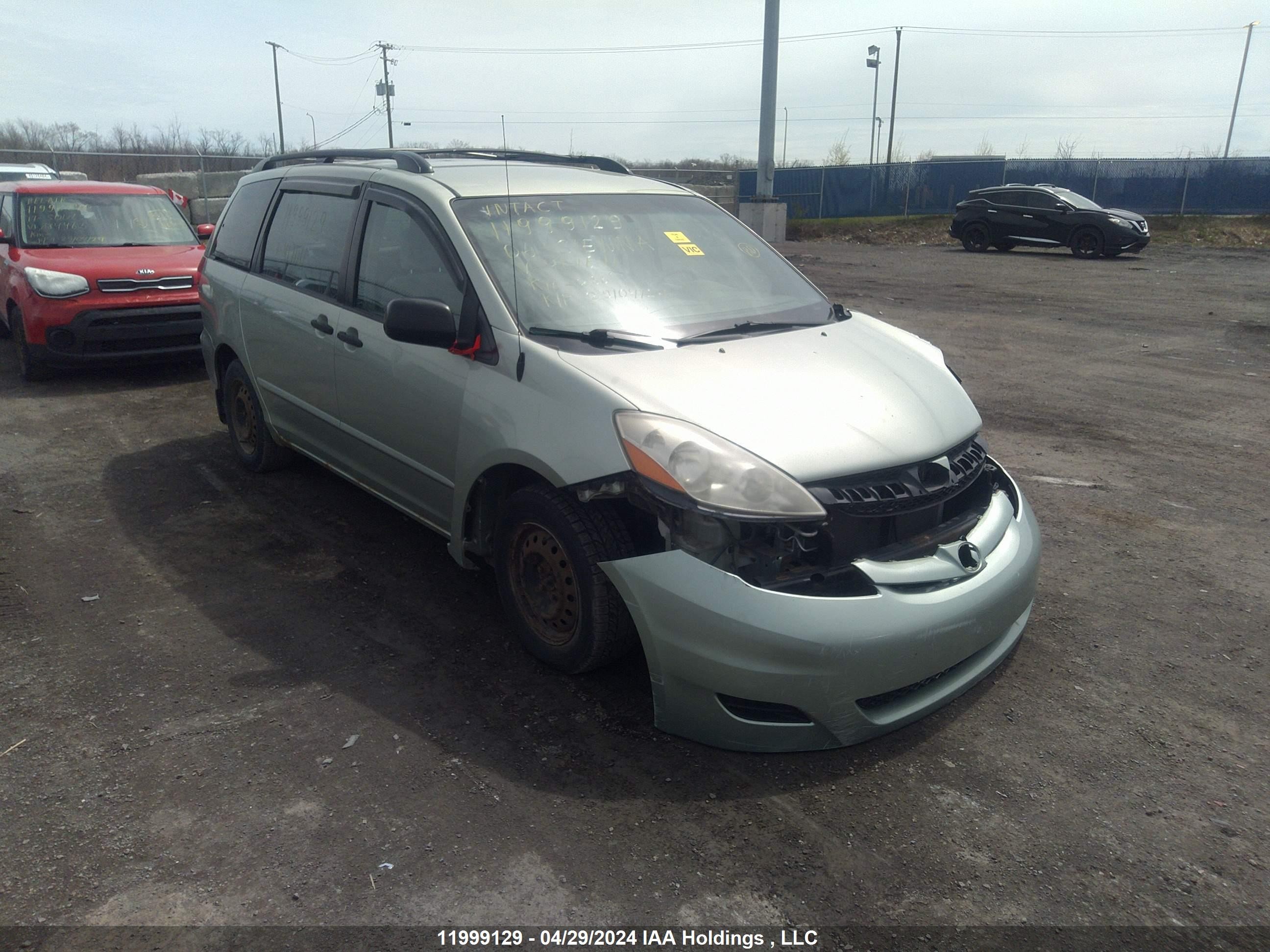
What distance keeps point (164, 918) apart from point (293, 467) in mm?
4159

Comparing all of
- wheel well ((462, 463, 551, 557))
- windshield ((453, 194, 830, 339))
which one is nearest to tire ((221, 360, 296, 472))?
wheel well ((462, 463, 551, 557))

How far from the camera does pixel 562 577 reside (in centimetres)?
356

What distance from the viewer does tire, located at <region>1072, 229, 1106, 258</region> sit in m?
22.2

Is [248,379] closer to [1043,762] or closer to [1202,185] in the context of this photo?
[1043,762]

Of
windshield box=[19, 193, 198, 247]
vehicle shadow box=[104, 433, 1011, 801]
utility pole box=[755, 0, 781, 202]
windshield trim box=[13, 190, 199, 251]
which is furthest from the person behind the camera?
utility pole box=[755, 0, 781, 202]

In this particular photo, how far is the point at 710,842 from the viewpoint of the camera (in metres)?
2.80

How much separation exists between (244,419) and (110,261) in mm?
4101

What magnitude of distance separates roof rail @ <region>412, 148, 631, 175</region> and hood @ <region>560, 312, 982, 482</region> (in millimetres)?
1981

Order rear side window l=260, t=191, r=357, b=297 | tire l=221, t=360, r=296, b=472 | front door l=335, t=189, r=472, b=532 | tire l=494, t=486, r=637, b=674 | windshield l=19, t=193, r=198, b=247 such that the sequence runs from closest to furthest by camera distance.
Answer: tire l=494, t=486, r=637, b=674
front door l=335, t=189, r=472, b=532
rear side window l=260, t=191, r=357, b=297
tire l=221, t=360, r=296, b=472
windshield l=19, t=193, r=198, b=247

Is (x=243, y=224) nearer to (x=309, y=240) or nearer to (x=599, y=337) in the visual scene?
(x=309, y=240)

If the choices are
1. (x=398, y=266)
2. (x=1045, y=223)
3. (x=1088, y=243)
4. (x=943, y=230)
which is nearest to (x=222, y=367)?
(x=398, y=266)

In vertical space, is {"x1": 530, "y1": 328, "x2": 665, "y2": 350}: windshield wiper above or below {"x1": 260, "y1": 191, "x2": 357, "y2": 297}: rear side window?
below

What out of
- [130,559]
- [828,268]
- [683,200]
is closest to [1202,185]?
[828,268]

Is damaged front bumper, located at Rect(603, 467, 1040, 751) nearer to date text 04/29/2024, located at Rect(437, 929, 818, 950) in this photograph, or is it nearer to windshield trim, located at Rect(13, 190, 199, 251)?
date text 04/29/2024, located at Rect(437, 929, 818, 950)
